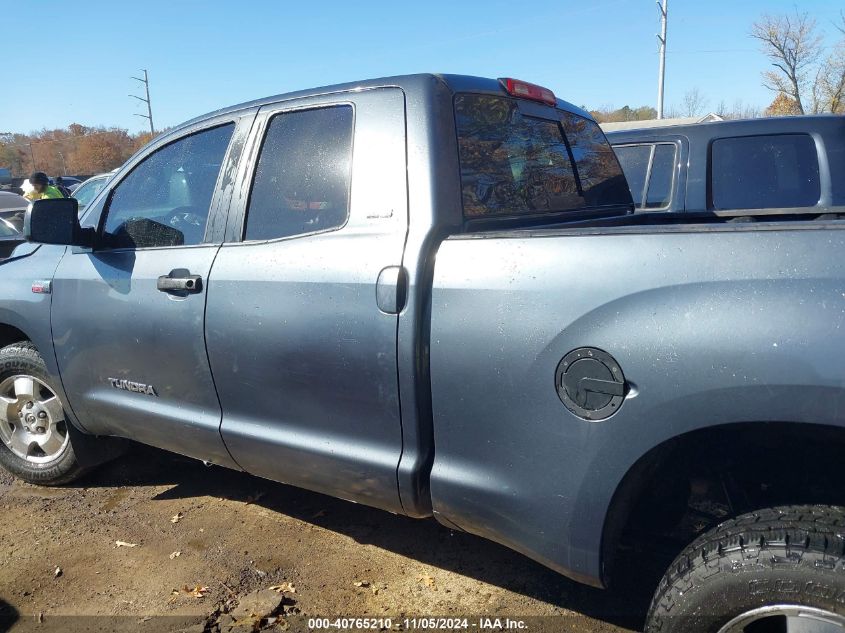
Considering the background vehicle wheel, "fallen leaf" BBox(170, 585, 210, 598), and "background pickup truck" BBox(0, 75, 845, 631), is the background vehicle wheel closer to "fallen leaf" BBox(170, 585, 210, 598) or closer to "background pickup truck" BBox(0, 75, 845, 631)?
"background pickup truck" BBox(0, 75, 845, 631)

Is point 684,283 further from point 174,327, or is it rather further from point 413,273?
point 174,327

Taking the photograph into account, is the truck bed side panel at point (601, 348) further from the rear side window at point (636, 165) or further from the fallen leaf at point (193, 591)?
the rear side window at point (636, 165)

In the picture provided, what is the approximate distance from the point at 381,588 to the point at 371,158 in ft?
5.80

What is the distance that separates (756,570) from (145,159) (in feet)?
10.0

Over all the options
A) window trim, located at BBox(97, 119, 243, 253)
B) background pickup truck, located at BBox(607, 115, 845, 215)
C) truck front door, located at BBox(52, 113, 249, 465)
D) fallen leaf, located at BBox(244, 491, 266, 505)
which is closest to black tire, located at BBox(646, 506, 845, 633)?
truck front door, located at BBox(52, 113, 249, 465)

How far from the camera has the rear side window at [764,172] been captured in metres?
4.89

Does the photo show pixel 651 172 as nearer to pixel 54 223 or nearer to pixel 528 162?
pixel 528 162

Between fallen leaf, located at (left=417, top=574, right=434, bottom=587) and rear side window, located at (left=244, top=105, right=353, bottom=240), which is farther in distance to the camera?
fallen leaf, located at (left=417, top=574, right=434, bottom=587)

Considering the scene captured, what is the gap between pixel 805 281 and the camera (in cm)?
163

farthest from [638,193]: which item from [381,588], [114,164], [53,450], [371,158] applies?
[114,164]

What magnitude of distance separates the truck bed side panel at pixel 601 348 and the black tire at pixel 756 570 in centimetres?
25

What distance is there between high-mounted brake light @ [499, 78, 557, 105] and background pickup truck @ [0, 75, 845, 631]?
25 mm

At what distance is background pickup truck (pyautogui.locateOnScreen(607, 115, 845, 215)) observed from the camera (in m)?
4.82

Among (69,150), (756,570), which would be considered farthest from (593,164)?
(69,150)
